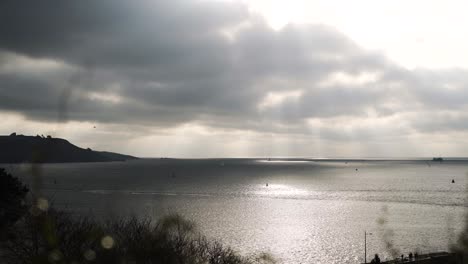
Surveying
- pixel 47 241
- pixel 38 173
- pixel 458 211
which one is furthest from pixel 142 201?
pixel 38 173

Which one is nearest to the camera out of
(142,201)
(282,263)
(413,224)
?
(282,263)

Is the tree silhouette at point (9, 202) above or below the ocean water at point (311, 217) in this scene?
above

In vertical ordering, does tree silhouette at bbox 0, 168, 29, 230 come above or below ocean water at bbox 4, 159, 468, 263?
above

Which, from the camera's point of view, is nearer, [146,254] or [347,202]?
[146,254]

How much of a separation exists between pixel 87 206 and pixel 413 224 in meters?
88.2

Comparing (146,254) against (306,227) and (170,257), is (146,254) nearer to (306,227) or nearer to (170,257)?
(170,257)

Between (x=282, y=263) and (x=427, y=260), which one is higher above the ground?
(x=427, y=260)

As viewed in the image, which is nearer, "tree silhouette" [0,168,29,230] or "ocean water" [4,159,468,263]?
"tree silhouette" [0,168,29,230]

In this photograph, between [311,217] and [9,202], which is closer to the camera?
[9,202]

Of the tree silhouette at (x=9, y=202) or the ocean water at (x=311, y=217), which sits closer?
the tree silhouette at (x=9, y=202)

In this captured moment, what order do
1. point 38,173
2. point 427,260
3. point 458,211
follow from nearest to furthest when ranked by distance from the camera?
point 38,173
point 427,260
point 458,211

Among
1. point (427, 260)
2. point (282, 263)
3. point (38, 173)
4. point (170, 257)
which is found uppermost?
point (38, 173)

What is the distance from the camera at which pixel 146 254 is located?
29.3 m

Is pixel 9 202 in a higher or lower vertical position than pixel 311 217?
higher
